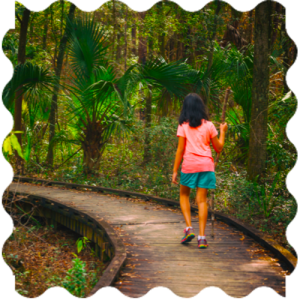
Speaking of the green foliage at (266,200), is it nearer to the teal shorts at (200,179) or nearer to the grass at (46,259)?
the teal shorts at (200,179)

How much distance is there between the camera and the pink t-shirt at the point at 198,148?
483 centimetres

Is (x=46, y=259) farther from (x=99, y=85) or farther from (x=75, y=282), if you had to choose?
(x=99, y=85)

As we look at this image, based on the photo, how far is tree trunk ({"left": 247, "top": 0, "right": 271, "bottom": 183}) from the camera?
7461 millimetres

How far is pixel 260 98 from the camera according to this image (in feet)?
24.9

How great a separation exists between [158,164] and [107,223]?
3.69 metres

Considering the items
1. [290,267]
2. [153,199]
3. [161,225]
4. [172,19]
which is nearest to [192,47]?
[172,19]

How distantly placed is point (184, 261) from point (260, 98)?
431cm

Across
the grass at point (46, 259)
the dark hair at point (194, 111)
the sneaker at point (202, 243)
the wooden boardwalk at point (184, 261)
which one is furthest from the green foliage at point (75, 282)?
the dark hair at point (194, 111)

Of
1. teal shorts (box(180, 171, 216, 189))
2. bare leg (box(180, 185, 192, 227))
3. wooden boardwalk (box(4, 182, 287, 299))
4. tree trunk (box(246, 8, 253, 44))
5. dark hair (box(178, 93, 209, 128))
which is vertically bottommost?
wooden boardwalk (box(4, 182, 287, 299))

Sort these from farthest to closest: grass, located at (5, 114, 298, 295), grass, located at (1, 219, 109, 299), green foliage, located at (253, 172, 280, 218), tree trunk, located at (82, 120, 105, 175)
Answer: tree trunk, located at (82, 120, 105, 175)
green foliage, located at (253, 172, 280, 218)
grass, located at (5, 114, 298, 295)
grass, located at (1, 219, 109, 299)

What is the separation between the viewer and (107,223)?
6355mm

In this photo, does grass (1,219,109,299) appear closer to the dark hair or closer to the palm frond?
the dark hair

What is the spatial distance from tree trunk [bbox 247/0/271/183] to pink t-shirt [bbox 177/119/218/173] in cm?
290

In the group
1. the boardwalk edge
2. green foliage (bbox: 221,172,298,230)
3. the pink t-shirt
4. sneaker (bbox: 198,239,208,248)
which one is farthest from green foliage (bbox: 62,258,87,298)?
green foliage (bbox: 221,172,298,230)
